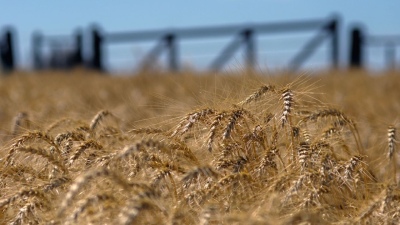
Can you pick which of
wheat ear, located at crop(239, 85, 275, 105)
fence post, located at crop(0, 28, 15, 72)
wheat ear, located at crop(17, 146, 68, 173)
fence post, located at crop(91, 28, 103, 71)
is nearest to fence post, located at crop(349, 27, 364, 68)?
fence post, located at crop(91, 28, 103, 71)

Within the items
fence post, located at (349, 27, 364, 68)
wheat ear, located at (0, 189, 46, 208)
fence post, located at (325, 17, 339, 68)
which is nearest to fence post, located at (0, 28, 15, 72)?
fence post, located at (325, 17, 339, 68)

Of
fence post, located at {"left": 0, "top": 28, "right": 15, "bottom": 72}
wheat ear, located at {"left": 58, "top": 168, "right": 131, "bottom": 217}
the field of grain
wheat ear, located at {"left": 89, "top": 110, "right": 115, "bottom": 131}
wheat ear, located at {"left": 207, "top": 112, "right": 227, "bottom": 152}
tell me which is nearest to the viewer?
wheat ear, located at {"left": 58, "top": 168, "right": 131, "bottom": 217}

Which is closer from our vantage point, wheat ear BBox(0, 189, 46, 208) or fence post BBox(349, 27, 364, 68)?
wheat ear BBox(0, 189, 46, 208)

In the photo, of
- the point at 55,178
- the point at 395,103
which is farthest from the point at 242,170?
the point at 395,103

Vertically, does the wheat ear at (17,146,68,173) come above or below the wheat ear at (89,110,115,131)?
above

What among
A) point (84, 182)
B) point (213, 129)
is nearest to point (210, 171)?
point (213, 129)

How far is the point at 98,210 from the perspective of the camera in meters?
1.93

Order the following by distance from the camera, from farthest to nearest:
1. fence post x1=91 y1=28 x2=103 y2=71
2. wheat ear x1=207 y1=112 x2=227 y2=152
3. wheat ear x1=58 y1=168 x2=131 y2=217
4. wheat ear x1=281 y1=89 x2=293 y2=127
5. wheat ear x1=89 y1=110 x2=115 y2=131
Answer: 1. fence post x1=91 y1=28 x2=103 y2=71
2. wheat ear x1=89 y1=110 x2=115 y2=131
3. wheat ear x1=281 y1=89 x2=293 y2=127
4. wheat ear x1=207 y1=112 x2=227 y2=152
5. wheat ear x1=58 y1=168 x2=131 y2=217

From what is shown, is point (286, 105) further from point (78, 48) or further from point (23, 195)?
point (78, 48)

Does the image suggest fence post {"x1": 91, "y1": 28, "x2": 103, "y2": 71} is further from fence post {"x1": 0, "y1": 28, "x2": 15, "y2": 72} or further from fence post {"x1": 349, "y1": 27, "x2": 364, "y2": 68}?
fence post {"x1": 349, "y1": 27, "x2": 364, "y2": 68}

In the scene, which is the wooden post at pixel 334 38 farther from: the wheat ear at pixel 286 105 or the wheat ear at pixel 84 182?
the wheat ear at pixel 84 182

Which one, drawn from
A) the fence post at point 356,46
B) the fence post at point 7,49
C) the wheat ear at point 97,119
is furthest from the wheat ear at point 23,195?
the fence post at point 7,49

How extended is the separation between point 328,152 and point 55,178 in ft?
2.48

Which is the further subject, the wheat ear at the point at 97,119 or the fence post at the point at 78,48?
the fence post at the point at 78,48
